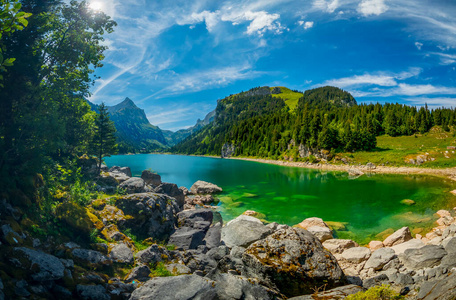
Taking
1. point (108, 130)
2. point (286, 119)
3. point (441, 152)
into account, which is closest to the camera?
point (108, 130)

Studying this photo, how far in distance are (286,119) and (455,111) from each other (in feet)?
295

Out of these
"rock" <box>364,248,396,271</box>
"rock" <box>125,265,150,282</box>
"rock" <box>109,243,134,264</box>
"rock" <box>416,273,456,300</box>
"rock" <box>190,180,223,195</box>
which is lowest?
"rock" <box>190,180,223,195</box>

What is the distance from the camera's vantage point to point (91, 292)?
23.5 ft

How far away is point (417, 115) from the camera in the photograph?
10919 cm

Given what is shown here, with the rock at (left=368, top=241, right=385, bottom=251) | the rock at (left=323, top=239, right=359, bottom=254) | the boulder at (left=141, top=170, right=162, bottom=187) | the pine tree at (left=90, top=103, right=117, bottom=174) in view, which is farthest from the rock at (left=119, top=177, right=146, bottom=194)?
the rock at (left=368, top=241, right=385, bottom=251)

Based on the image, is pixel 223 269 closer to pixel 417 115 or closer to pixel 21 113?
pixel 21 113

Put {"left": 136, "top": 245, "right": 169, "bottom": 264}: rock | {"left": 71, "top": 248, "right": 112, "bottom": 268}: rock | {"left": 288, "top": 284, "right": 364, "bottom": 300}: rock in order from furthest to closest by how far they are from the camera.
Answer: {"left": 136, "top": 245, "right": 169, "bottom": 264}: rock, {"left": 71, "top": 248, "right": 112, "bottom": 268}: rock, {"left": 288, "top": 284, "right": 364, "bottom": 300}: rock

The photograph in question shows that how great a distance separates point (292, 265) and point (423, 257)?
8984 mm

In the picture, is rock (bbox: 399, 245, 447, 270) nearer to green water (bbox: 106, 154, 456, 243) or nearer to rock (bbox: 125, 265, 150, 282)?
green water (bbox: 106, 154, 456, 243)

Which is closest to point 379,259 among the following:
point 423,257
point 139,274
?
point 423,257

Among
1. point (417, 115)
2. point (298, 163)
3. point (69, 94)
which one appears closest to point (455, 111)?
point (417, 115)

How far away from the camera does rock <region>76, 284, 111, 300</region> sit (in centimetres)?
698

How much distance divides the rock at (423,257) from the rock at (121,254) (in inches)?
612

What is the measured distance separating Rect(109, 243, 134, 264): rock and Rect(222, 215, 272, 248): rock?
7.78 meters
